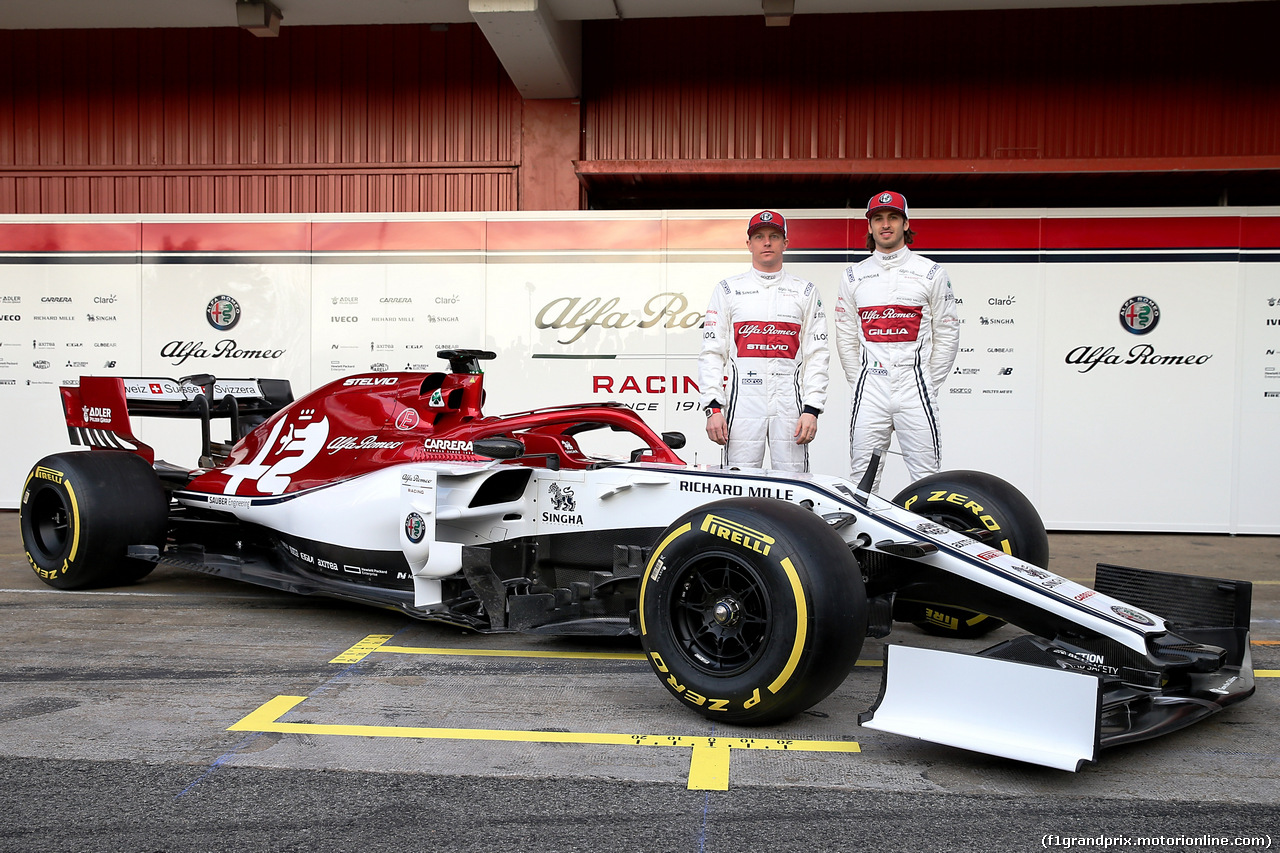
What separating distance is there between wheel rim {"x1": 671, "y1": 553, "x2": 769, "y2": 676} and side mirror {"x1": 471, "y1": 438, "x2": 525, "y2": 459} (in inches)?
44.0

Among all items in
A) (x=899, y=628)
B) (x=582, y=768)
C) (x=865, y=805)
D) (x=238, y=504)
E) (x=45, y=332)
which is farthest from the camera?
(x=45, y=332)

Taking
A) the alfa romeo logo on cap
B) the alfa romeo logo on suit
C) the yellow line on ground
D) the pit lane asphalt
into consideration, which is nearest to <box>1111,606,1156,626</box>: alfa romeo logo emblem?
the pit lane asphalt

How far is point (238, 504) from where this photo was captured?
499cm

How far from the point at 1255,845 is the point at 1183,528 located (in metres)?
6.58

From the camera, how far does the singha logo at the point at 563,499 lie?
154 inches

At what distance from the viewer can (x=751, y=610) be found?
2973 mm

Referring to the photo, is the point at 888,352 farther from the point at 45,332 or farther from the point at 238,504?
the point at 45,332

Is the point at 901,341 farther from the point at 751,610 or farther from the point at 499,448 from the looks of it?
the point at 751,610

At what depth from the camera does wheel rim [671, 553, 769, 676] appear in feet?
9.61

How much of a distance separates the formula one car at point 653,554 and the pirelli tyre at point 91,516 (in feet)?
0.04

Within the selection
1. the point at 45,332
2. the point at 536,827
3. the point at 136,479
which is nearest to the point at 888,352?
the point at 536,827

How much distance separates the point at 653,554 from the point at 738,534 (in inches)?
13.4

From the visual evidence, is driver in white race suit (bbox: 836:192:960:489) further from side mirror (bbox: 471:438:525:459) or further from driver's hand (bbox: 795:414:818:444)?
side mirror (bbox: 471:438:525:459)

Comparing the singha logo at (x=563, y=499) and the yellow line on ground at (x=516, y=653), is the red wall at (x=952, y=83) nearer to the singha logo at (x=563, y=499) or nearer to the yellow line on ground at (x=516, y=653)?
the singha logo at (x=563, y=499)
